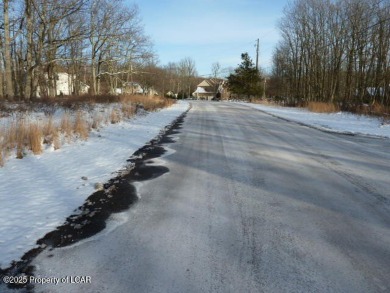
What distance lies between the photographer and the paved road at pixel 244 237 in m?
3.03

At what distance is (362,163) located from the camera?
26.0ft

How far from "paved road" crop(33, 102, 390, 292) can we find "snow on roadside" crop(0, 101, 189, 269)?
0.63 m

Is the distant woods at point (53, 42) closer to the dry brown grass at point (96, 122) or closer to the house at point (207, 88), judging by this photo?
the dry brown grass at point (96, 122)

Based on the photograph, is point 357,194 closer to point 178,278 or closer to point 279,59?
point 178,278

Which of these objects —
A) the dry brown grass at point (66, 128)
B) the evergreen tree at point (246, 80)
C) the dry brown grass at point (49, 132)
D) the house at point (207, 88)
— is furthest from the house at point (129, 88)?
the house at point (207, 88)

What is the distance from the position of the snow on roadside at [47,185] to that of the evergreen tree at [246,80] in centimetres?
5524

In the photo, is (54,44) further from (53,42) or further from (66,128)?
(66,128)

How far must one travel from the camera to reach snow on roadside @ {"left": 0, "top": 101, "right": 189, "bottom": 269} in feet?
12.9

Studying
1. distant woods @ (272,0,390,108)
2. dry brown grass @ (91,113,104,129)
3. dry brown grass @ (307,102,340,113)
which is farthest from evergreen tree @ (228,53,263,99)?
dry brown grass @ (91,113,104,129)

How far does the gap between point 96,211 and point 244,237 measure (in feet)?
6.66

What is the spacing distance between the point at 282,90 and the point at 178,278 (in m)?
68.3

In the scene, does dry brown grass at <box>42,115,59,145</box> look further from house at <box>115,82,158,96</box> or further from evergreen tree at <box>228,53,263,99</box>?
evergreen tree at <box>228,53,263,99</box>

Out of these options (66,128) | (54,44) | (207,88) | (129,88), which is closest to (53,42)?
(54,44)

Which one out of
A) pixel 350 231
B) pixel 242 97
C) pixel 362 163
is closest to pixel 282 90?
pixel 242 97
